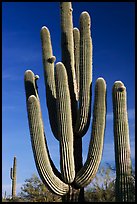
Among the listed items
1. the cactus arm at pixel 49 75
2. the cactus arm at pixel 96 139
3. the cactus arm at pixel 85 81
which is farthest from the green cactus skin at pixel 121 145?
the cactus arm at pixel 49 75

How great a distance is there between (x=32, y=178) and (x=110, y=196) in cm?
680

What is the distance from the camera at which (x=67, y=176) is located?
8555 millimetres

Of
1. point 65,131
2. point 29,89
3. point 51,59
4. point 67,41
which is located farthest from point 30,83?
point 65,131

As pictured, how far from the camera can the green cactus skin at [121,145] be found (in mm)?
8203

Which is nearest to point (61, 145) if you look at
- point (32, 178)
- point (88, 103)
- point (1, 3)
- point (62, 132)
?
point (62, 132)

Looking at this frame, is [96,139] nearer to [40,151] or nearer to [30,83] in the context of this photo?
[40,151]

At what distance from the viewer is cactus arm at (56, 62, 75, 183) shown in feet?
28.0

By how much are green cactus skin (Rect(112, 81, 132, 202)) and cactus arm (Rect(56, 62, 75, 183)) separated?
Answer: 38.2 inches

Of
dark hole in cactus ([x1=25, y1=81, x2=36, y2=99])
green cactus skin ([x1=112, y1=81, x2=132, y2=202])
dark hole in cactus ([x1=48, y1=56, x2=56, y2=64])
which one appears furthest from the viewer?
dark hole in cactus ([x1=48, y1=56, x2=56, y2=64])

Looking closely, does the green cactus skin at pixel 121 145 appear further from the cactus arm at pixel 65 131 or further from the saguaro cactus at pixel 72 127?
the cactus arm at pixel 65 131

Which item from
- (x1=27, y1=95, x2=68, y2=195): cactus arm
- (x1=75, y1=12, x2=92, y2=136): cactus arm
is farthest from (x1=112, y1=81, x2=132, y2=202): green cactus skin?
(x1=27, y1=95, x2=68, y2=195): cactus arm

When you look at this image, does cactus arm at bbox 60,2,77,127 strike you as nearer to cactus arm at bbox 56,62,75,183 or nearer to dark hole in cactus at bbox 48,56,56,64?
dark hole in cactus at bbox 48,56,56,64

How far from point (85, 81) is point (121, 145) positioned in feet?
5.54

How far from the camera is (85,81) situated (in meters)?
8.98
